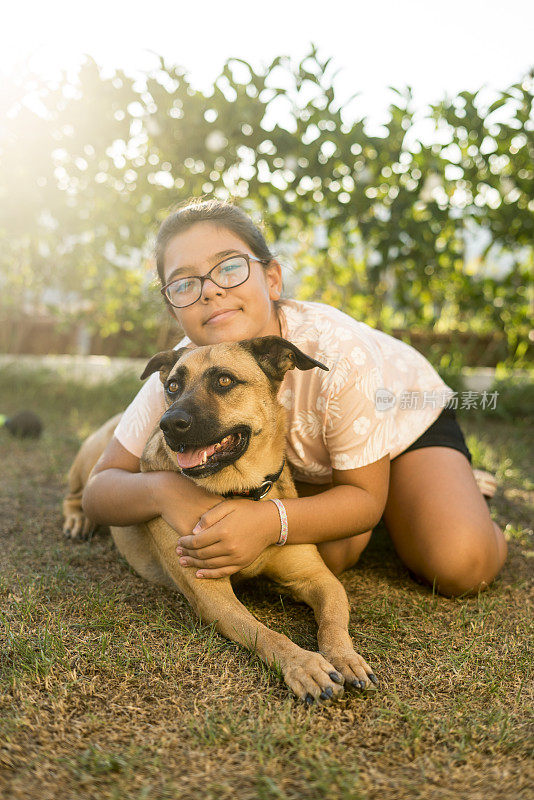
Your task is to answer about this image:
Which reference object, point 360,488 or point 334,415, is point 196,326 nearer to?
point 334,415

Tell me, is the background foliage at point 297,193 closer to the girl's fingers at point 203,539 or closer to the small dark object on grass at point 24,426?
the small dark object on grass at point 24,426

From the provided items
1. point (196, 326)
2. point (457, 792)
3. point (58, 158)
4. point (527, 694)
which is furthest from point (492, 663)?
point (58, 158)

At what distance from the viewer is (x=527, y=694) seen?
1918 millimetres

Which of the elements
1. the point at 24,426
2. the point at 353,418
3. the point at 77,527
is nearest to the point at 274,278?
the point at 353,418

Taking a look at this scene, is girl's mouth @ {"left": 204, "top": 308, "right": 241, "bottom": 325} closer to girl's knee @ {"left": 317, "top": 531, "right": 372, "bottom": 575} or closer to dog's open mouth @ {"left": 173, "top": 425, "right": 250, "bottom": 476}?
dog's open mouth @ {"left": 173, "top": 425, "right": 250, "bottom": 476}

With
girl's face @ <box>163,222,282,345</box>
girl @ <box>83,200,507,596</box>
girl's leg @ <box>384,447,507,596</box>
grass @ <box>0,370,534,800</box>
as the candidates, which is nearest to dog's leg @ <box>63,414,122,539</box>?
grass @ <box>0,370,534,800</box>

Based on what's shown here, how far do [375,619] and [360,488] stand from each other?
478mm

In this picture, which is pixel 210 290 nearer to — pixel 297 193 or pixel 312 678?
pixel 312 678

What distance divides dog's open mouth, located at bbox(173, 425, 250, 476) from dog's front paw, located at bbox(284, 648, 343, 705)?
0.65 meters

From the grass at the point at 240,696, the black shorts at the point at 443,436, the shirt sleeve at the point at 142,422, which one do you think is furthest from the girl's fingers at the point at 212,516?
the black shorts at the point at 443,436

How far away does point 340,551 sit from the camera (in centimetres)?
273

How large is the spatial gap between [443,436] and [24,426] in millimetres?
3224

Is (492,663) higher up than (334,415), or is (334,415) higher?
(334,415)

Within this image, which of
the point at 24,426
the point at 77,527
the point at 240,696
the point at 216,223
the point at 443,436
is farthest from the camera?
the point at 24,426
